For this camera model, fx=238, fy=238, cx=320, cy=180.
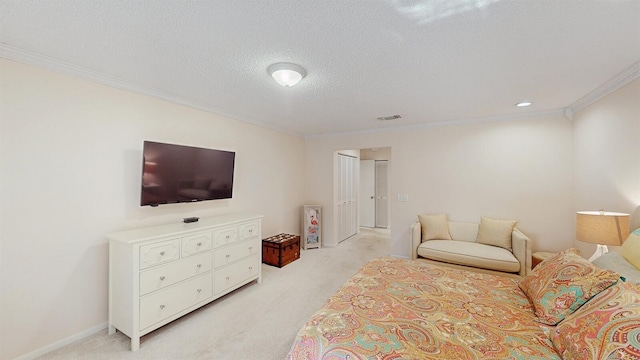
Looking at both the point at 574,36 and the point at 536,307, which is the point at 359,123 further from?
the point at 536,307

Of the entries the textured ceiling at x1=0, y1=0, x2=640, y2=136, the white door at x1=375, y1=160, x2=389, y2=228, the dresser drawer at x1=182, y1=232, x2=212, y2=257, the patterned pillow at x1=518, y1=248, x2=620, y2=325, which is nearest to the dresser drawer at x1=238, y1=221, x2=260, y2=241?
the dresser drawer at x1=182, y1=232, x2=212, y2=257

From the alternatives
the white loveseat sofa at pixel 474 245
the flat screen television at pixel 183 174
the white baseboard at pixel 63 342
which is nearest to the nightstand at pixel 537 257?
the white loveseat sofa at pixel 474 245

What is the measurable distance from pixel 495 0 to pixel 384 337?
6.24ft

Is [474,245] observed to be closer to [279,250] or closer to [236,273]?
[279,250]

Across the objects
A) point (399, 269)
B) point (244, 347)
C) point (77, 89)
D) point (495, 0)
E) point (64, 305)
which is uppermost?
point (495, 0)

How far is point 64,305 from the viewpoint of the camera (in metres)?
2.07

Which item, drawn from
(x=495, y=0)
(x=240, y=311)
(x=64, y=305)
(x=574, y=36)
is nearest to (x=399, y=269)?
(x=240, y=311)

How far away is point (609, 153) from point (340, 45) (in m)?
3.08

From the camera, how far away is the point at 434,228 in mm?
3688

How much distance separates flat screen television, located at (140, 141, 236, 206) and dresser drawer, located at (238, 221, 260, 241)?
1.83 feet

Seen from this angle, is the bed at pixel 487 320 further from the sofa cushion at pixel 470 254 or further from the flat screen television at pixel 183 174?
the flat screen television at pixel 183 174

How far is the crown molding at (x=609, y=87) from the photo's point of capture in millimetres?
2119

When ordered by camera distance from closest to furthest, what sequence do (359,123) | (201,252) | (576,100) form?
(201,252)
(576,100)
(359,123)

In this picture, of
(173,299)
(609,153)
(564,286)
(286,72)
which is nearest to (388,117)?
(286,72)
